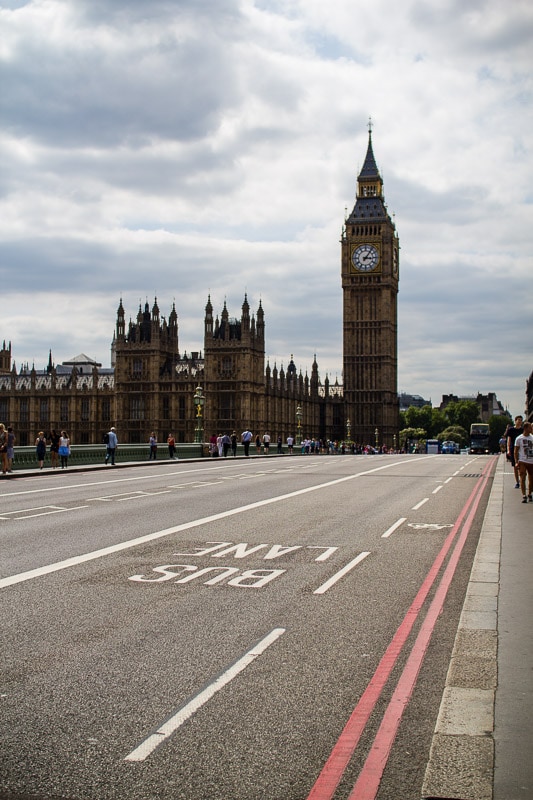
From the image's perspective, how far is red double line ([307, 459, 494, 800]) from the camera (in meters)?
4.75

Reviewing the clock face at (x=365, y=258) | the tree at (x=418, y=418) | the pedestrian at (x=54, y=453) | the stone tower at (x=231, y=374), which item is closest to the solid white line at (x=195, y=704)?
the pedestrian at (x=54, y=453)

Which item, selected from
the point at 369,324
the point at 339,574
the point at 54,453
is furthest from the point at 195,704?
the point at 369,324

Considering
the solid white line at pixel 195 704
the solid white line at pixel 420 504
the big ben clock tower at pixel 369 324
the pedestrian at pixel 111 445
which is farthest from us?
the big ben clock tower at pixel 369 324

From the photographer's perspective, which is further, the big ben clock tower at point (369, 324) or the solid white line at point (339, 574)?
the big ben clock tower at point (369, 324)

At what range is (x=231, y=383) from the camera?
4227 inches

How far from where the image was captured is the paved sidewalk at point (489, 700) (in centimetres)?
474

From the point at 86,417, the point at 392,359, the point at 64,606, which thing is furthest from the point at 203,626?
the point at 392,359

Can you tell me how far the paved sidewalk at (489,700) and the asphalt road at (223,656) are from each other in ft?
0.49

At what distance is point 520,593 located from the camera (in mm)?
9469

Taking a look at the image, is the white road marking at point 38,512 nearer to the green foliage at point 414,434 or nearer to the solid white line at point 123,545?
the solid white line at point 123,545

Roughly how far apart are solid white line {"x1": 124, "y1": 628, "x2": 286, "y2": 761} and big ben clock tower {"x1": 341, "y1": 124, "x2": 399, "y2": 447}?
420 ft

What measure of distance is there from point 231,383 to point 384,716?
10183cm

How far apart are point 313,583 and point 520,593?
227 centimetres

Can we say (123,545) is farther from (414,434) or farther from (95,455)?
(414,434)
